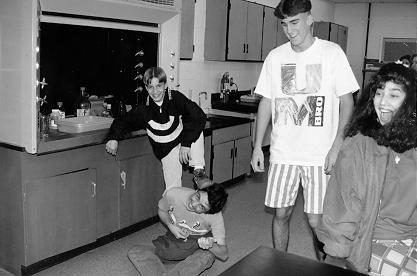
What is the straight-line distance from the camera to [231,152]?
506 cm

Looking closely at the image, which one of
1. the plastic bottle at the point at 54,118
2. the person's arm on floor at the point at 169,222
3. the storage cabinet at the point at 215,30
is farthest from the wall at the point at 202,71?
the person's arm on floor at the point at 169,222

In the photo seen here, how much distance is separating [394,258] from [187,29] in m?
3.38

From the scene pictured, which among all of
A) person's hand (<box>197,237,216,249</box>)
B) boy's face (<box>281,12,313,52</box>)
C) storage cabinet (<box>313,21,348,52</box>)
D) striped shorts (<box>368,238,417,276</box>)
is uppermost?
storage cabinet (<box>313,21,348,52</box>)

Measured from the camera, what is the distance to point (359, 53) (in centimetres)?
981

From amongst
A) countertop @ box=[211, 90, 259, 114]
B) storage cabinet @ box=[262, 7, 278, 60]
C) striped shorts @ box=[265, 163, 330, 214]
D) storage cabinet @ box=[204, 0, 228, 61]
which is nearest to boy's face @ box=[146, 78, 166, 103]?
striped shorts @ box=[265, 163, 330, 214]

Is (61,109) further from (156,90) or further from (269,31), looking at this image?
(269,31)

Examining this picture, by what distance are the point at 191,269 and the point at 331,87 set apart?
1.37 m

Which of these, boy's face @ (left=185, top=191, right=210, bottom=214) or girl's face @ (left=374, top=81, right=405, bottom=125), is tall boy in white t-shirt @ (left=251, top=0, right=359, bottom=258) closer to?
boy's face @ (left=185, top=191, right=210, bottom=214)

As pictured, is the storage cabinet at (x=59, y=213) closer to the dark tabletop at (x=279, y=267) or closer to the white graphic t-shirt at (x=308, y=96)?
the white graphic t-shirt at (x=308, y=96)

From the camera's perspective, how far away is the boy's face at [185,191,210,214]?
9.74 feet

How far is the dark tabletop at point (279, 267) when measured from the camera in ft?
4.73

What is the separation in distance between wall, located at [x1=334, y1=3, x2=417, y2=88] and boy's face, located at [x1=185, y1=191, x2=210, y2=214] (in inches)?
302

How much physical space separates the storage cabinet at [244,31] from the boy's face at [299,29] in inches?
118

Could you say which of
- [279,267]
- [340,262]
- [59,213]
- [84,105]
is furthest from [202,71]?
[279,267]
